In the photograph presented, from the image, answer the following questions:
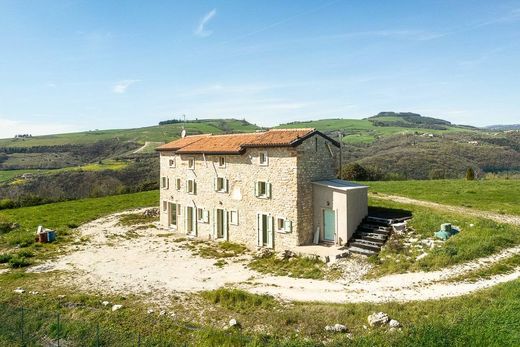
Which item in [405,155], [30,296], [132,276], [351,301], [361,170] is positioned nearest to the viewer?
[351,301]

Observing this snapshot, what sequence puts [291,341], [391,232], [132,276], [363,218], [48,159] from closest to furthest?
[291,341] → [132,276] → [391,232] → [363,218] → [48,159]

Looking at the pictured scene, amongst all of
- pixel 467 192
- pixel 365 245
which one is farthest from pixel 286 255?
pixel 467 192

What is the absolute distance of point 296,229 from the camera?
1005 inches

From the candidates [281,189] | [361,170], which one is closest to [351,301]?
[281,189]

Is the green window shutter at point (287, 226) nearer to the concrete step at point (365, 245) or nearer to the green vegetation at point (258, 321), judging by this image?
the concrete step at point (365, 245)

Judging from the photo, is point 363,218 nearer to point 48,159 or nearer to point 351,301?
point 351,301

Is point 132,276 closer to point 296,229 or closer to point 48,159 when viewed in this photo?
point 296,229

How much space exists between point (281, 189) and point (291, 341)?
14.3m

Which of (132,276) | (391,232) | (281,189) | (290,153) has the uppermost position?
(290,153)

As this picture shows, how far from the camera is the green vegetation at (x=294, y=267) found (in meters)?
21.2

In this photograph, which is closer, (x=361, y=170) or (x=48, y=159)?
(x=361, y=170)

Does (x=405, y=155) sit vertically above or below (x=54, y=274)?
above

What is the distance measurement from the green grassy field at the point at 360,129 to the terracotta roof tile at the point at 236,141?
82.4m

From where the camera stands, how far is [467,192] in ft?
126
